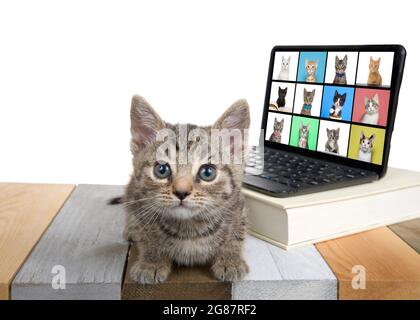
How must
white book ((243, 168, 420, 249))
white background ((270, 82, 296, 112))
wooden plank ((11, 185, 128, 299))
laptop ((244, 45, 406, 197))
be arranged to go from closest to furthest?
wooden plank ((11, 185, 128, 299)) → white book ((243, 168, 420, 249)) → laptop ((244, 45, 406, 197)) → white background ((270, 82, 296, 112))

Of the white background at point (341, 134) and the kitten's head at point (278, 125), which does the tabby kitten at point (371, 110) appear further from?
the kitten's head at point (278, 125)

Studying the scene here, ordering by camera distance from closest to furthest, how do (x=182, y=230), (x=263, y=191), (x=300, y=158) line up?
(x=182, y=230), (x=263, y=191), (x=300, y=158)

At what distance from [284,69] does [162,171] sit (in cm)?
63

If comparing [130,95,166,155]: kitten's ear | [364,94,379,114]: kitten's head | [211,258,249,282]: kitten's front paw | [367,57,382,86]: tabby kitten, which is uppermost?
[367,57,382,86]: tabby kitten

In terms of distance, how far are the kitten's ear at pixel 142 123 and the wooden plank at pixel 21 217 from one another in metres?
0.27

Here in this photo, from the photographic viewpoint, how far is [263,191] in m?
0.99

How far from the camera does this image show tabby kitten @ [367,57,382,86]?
1136 millimetres

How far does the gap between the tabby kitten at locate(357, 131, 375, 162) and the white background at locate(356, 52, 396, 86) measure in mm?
123

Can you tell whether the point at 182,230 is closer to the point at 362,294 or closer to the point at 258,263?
the point at 258,263

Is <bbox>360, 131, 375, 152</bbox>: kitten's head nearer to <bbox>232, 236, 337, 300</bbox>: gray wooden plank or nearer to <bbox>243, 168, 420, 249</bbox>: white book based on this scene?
<bbox>243, 168, 420, 249</bbox>: white book

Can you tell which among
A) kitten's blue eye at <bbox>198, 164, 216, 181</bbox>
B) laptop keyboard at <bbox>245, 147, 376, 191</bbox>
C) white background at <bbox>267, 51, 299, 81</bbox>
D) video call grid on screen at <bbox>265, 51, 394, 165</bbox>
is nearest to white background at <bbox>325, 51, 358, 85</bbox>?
video call grid on screen at <bbox>265, 51, 394, 165</bbox>

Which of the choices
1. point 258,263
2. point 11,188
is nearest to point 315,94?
point 258,263

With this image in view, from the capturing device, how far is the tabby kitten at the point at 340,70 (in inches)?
Result: 48.1
